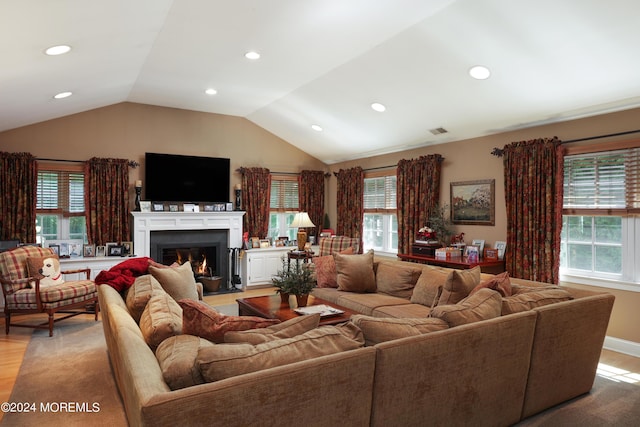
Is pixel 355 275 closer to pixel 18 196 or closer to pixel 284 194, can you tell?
pixel 284 194

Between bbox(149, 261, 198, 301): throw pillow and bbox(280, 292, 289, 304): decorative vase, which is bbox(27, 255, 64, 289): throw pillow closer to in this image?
bbox(149, 261, 198, 301): throw pillow

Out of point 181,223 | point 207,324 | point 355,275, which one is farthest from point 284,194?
point 207,324

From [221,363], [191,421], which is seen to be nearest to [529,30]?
[221,363]

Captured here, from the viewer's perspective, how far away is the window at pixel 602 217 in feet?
13.3

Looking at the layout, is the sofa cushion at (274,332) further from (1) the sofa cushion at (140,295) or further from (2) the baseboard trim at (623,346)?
(2) the baseboard trim at (623,346)

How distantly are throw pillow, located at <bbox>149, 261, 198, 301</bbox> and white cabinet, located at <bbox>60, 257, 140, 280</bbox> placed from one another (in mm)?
2750

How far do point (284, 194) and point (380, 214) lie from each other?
196 centimetres

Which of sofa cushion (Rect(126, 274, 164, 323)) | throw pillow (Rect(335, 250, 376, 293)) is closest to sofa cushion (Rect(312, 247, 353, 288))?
throw pillow (Rect(335, 250, 376, 293))

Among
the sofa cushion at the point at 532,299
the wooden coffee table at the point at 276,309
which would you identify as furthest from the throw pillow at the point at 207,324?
the sofa cushion at the point at 532,299

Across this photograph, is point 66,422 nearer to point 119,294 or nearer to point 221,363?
point 119,294

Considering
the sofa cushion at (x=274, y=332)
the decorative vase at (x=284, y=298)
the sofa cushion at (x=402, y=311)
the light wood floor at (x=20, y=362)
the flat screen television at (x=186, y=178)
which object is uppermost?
the flat screen television at (x=186, y=178)

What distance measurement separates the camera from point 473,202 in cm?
554

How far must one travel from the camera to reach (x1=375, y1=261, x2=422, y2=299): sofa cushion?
15.2ft

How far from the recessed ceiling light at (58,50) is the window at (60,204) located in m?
3.18
